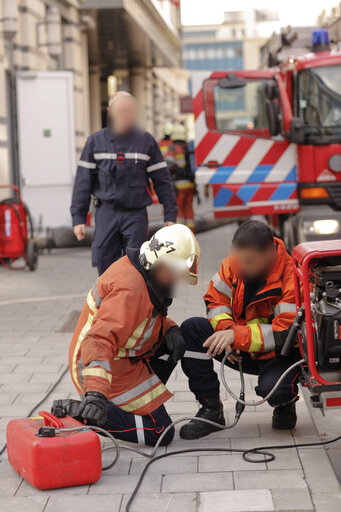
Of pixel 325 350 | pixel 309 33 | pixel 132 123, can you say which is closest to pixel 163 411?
pixel 325 350

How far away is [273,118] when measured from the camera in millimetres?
10141

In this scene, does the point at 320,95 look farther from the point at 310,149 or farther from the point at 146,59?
the point at 146,59


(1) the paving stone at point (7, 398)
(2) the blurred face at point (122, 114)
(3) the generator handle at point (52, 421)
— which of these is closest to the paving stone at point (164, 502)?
(3) the generator handle at point (52, 421)

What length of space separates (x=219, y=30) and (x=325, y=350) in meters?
157

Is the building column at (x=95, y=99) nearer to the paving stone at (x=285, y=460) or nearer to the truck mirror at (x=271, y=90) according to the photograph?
the truck mirror at (x=271, y=90)

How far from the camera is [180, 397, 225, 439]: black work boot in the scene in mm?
4555

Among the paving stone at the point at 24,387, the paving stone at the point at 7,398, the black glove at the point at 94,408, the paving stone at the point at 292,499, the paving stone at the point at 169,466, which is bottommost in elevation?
the paving stone at the point at 169,466

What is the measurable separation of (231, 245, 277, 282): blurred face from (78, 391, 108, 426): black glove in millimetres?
967

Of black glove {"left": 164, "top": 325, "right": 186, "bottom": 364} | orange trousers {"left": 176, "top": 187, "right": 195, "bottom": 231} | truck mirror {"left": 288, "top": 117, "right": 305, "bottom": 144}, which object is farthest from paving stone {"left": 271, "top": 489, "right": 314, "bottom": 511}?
orange trousers {"left": 176, "top": 187, "right": 195, "bottom": 231}

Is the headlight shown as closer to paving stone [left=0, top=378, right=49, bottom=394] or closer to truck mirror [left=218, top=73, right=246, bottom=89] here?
truck mirror [left=218, top=73, right=246, bottom=89]

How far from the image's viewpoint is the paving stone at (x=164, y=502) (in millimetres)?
3611

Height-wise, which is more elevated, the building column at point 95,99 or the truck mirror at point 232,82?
the building column at point 95,99

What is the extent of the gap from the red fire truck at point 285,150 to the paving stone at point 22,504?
267 inches

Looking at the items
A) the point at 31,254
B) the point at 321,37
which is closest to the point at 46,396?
the point at 31,254
